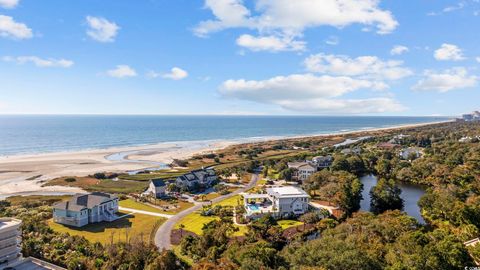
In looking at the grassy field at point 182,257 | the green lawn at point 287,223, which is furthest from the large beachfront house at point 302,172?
the grassy field at point 182,257

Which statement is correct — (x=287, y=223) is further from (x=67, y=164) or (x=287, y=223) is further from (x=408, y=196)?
(x=67, y=164)

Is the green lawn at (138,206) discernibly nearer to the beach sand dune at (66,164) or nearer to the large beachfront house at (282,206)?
the large beachfront house at (282,206)

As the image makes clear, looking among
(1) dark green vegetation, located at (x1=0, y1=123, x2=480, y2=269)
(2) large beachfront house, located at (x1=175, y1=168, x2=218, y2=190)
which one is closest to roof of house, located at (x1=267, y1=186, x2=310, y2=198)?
(1) dark green vegetation, located at (x1=0, y1=123, x2=480, y2=269)

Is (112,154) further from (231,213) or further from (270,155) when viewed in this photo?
(231,213)

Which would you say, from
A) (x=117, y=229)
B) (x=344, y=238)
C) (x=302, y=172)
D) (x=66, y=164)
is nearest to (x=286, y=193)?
(x=344, y=238)

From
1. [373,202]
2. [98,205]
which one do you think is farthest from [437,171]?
[98,205]

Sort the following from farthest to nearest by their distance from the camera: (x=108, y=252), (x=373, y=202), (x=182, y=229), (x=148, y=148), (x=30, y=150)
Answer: (x=148, y=148) → (x=30, y=150) → (x=373, y=202) → (x=182, y=229) → (x=108, y=252)

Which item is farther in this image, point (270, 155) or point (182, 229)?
point (270, 155)

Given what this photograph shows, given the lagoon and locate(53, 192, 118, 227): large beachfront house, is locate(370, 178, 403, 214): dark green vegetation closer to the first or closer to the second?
the lagoon
